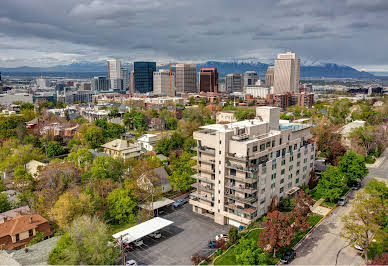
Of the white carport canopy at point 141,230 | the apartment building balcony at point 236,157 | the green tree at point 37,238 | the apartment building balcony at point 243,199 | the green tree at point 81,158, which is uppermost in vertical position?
the apartment building balcony at point 236,157

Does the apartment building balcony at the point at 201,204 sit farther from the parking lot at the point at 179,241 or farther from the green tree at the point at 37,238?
the green tree at the point at 37,238

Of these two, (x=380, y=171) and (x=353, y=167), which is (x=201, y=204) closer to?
(x=353, y=167)

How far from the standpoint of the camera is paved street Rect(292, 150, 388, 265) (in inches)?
1519

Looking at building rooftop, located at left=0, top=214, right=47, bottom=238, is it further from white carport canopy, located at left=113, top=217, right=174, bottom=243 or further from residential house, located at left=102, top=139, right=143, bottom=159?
residential house, located at left=102, top=139, right=143, bottom=159

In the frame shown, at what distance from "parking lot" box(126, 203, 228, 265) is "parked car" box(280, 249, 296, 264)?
9.64 metres

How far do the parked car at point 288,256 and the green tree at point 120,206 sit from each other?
75.8ft

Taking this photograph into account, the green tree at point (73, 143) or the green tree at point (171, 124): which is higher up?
the green tree at point (171, 124)

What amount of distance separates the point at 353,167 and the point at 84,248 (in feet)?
169

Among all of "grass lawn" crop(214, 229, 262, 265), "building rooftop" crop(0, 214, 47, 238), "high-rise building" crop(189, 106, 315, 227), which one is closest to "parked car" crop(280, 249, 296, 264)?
"grass lawn" crop(214, 229, 262, 265)

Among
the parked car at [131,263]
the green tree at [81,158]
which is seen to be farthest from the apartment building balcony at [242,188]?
the green tree at [81,158]

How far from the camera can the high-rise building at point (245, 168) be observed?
4528cm

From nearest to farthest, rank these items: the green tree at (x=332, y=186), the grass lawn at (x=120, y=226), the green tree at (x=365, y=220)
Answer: the green tree at (x=365, y=220) → the grass lawn at (x=120, y=226) → the green tree at (x=332, y=186)

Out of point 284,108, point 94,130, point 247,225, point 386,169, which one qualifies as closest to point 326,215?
point 247,225

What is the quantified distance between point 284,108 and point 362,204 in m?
156
